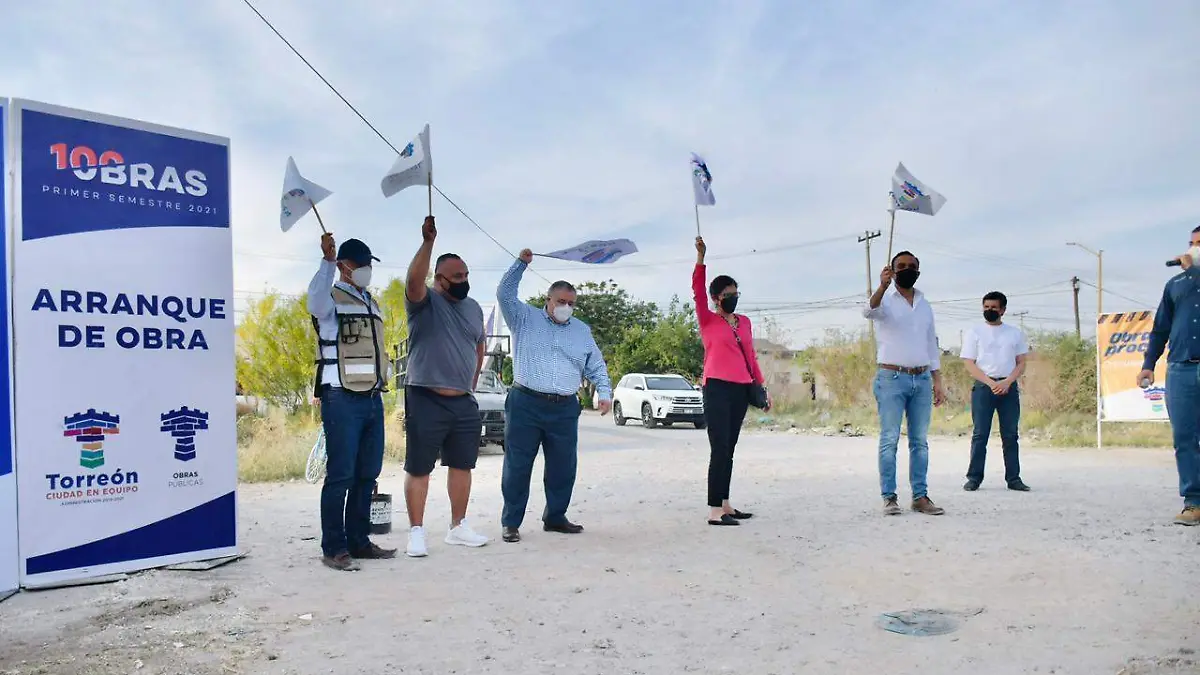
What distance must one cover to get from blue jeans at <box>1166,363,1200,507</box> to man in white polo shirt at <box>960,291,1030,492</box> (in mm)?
2074

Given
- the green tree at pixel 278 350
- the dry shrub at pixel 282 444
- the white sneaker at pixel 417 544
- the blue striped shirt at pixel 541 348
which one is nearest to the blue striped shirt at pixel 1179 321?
the blue striped shirt at pixel 541 348

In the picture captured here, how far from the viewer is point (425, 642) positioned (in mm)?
3826

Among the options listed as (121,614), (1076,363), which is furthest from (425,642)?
(1076,363)

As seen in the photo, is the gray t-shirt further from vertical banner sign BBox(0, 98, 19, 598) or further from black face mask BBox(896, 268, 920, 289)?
black face mask BBox(896, 268, 920, 289)

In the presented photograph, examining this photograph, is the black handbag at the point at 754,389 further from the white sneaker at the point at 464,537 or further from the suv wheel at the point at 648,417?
the suv wheel at the point at 648,417

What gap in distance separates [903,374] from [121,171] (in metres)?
5.69

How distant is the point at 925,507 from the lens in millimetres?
7105

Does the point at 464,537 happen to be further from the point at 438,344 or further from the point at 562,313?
the point at 562,313

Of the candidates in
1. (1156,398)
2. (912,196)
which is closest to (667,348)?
(1156,398)

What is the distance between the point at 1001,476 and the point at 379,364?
7228mm

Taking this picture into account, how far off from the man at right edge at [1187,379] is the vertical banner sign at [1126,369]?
7.24 m

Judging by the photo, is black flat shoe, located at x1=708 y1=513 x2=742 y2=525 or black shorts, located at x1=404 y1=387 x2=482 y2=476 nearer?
black shorts, located at x1=404 y1=387 x2=482 y2=476

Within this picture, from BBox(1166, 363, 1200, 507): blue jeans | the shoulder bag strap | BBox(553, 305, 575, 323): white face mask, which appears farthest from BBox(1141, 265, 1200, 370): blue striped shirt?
BBox(553, 305, 575, 323): white face mask

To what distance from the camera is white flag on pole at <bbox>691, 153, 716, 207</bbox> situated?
7723 millimetres
